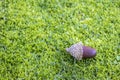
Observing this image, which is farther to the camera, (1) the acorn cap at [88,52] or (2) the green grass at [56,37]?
(1) the acorn cap at [88,52]

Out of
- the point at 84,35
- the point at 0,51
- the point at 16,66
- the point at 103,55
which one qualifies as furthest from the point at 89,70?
the point at 0,51

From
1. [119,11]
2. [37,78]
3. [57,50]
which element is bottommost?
[37,78]

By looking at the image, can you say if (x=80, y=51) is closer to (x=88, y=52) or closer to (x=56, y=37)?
(x=88, y=52)

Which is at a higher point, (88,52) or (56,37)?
(56,37)

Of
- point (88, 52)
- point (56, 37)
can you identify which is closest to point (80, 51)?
point (88, 52)

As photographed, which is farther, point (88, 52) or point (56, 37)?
point (56, 37)

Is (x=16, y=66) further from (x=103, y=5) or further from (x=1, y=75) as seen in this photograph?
(x=103, y=5)
